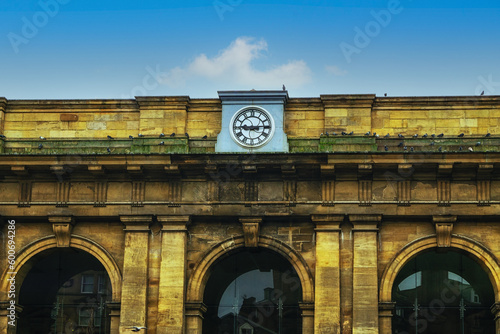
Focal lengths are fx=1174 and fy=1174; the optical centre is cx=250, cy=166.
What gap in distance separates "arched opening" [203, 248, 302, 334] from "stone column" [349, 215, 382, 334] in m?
2.72

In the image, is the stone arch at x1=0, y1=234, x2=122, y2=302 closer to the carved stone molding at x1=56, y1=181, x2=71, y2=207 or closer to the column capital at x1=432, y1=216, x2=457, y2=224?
the carved stone molding at x1=56, y1=181, x2=71, y2=207

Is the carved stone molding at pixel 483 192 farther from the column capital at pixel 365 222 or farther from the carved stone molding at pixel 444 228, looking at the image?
the column capital at pixel 365 222

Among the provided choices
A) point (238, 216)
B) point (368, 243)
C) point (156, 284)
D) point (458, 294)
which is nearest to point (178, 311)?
point (156, 284)

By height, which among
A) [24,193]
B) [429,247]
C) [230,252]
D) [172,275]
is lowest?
[172,275]

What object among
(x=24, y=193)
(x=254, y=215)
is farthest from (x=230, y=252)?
(x=24, y=193)

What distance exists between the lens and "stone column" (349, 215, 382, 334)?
134 feet

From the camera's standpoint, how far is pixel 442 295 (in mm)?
→ 43281

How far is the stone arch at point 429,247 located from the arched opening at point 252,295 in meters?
3.44

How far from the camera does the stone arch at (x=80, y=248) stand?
42281 millimetres

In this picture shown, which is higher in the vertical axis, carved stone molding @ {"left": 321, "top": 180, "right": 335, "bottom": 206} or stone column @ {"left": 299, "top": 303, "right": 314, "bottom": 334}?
carved stone molding @ {"left": 321, "top": 180, "right": 335, "bottom": 206}

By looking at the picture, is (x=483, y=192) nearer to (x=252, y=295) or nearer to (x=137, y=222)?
(x=252, y=295)

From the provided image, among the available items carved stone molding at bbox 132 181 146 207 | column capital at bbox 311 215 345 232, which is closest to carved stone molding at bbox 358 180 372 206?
column capital at bbox 311 215 345 232

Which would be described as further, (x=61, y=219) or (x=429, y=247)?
(x=61, y=219)

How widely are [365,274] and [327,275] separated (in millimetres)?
1333
